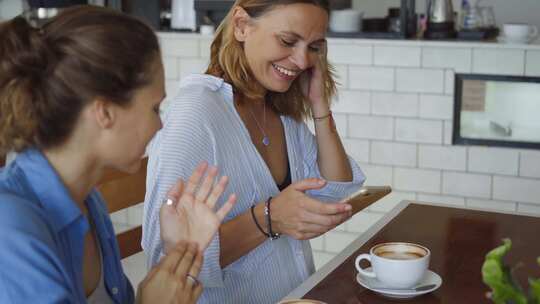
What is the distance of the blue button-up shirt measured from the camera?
1.02 meters

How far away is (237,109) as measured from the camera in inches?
73.6

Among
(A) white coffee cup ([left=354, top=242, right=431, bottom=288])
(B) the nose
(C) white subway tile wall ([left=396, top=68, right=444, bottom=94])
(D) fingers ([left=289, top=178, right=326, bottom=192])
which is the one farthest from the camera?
(C) white subway tile wall ([left=396, top=68, right=444, bottom=94])

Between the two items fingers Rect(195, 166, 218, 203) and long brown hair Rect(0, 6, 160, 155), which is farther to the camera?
fingers Rect(195, 166, 218, 203)

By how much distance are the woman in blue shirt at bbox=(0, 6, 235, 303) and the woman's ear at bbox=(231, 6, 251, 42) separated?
0.63 meters

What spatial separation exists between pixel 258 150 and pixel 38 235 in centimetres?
89

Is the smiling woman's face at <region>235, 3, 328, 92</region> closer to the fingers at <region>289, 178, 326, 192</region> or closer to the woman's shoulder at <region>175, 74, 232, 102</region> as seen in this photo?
the woman's shoulder at <region>175, 74, 232, 102</region>

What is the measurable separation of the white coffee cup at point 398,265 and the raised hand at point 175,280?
1.04ft

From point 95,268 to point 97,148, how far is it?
276 millimetres

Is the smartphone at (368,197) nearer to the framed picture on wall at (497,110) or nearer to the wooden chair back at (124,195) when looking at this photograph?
the wooden chair back at (124,195)

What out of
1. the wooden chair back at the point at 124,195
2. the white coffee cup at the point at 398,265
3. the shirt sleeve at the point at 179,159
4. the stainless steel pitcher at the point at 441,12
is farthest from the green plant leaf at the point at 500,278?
the stainless steel pitcher at the point at 441,12

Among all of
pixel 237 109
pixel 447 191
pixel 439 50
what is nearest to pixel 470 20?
pixel 439 50

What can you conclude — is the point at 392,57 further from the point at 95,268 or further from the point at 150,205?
the point at 95,268

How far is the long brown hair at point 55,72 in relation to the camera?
112 cm

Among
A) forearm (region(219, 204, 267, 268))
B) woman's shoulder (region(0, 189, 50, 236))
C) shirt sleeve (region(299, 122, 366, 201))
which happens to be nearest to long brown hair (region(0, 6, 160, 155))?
woman's shoulder (region(0, 189, 50, 236))
